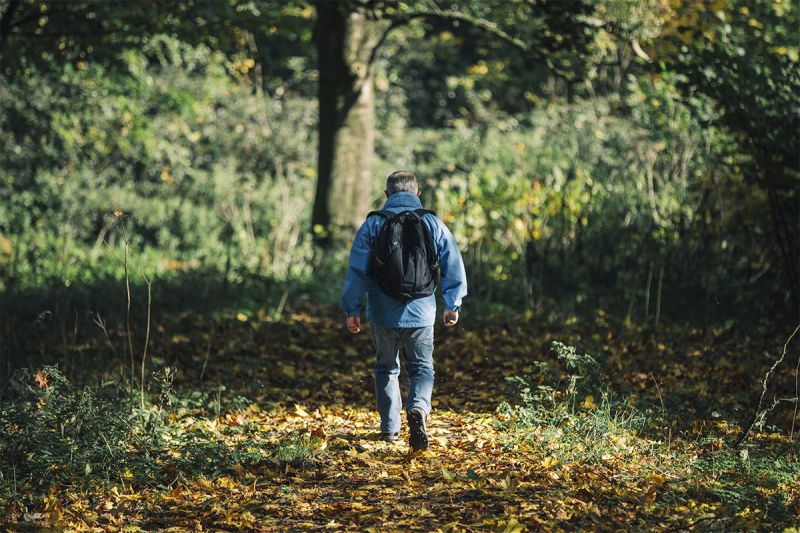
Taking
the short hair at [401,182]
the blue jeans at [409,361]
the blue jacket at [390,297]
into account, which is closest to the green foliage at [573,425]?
the blue jeans at [409,361]

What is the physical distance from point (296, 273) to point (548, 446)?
7114 millimetres

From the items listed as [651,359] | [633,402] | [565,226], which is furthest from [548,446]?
[565,226]

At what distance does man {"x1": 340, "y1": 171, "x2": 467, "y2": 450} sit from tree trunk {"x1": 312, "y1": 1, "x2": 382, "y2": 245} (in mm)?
6420

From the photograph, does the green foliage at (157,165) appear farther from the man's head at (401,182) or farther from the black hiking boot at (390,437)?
the man's head at (401,182)

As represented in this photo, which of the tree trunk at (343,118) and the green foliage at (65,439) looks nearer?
the green foliage at (65,439)

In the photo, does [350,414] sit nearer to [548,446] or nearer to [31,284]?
[548,446]

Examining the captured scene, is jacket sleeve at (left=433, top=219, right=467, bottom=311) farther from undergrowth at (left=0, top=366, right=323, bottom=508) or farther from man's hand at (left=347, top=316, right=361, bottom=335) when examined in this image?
undergrowth at (left=0, top=366, right=323, bottom=508)

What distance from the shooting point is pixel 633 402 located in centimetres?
671

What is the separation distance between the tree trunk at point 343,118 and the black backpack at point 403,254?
6602mm

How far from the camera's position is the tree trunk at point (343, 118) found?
11992 mm

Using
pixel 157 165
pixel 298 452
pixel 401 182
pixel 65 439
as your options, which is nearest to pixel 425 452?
pixel 298 452

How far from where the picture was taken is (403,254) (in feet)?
18.2

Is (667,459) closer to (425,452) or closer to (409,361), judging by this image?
(425,452)

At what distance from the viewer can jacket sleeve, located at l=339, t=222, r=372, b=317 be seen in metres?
5.61
